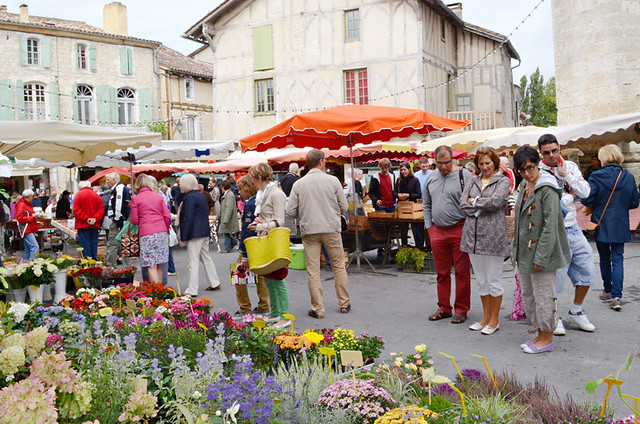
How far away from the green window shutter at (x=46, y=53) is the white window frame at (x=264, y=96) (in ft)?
38.0

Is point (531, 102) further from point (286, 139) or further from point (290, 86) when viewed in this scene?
point (286, 139)

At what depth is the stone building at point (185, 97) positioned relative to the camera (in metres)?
32.1

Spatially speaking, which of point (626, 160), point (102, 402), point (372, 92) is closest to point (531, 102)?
point (372, 92)

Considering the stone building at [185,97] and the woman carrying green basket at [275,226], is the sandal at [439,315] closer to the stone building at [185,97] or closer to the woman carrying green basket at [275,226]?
the woman carrying green basket at [275,226]

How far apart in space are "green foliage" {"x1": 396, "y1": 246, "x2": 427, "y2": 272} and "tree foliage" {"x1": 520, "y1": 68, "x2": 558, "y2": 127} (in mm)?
45174

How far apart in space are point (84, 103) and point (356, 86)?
15.1m

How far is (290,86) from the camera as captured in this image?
79.6 ft

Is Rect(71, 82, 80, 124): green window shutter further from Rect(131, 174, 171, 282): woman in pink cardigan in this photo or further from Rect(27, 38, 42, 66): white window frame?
Rect(131, 174, 171, 282): woman in pink cardigan

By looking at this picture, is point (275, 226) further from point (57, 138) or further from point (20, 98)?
point (20, 98)

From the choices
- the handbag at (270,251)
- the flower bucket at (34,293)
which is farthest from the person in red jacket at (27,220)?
the handbag at (270,251)

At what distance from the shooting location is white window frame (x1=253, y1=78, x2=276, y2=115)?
81.4ft

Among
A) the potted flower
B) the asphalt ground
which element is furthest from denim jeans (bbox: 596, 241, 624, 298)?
the potted flower

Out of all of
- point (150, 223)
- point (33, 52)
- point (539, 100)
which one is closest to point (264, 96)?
point (33, 52)

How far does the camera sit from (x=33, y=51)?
95.6 feet
